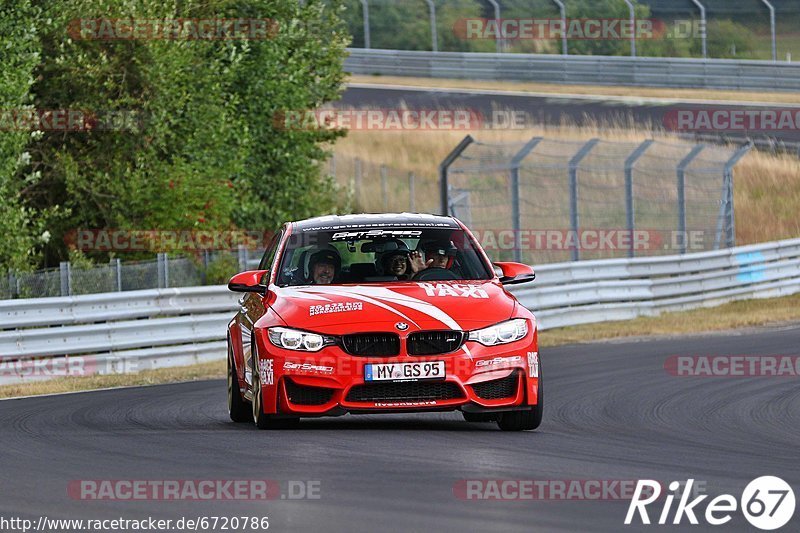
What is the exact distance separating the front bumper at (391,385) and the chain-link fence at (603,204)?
14671 mm

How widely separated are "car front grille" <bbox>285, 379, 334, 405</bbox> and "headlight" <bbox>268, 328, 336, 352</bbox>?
23 cm

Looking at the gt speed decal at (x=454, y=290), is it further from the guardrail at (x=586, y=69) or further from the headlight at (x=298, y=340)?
the guardrail at (x=586, y=69)

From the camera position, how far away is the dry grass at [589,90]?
4344 cm

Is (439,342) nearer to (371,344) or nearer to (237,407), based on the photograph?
(371,344)

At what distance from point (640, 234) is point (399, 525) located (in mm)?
31071

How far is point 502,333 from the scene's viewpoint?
1027 cm

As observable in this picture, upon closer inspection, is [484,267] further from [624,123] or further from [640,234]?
[624,123]

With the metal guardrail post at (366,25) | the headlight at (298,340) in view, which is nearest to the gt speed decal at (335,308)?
the headlight at (298,340)

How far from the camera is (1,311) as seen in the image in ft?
57.0

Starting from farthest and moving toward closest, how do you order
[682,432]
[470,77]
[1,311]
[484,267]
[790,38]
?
[470,77] → [790,38] → [1,311] → [484,267] → [682,432]

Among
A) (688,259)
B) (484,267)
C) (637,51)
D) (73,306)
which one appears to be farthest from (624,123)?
(484,267)

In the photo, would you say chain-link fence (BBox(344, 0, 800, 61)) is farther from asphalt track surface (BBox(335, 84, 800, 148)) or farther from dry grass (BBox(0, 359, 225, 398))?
dry grass (BBox(0, 359, 225, 398))

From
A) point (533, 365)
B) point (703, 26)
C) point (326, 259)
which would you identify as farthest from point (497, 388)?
point (703, 26)

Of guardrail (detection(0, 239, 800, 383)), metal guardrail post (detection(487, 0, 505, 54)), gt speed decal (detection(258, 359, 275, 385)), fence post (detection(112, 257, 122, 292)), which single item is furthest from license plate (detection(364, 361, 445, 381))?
metal guardrail post (detection(487, 0, 505, 54))
